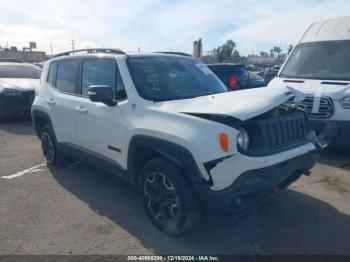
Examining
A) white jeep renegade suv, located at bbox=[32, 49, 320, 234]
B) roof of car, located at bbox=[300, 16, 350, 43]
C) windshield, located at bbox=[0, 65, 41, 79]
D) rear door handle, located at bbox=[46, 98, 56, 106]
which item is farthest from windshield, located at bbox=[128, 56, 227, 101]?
windshield, located at bbox=[0, 65, 41, 79]

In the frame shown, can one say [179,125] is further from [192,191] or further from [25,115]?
[25,115]

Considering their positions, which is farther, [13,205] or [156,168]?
[13,205]

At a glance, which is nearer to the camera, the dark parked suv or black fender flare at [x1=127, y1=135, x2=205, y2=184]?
black fender flare at [x1=127, y1=135, x2=205, y2=184]

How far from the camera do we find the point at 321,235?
338 centimetres

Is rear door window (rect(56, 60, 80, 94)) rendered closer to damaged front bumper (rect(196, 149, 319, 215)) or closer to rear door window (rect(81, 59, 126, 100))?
rear door window (rect(81, 59, 126, 100))

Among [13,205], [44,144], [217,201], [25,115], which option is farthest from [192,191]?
[25,115]

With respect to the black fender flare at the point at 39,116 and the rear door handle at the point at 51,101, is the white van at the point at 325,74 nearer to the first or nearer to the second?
the rear door handle at the point at 51,101

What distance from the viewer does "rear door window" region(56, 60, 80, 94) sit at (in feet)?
15.4

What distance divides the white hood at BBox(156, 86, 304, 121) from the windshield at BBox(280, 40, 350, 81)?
10.2 ft

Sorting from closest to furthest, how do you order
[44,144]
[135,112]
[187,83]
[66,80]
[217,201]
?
1. [217,201]
2. [135,112]
3. [187,83]
4. [66,80]
5. [44,144]

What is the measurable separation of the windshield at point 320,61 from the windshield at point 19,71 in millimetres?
8151

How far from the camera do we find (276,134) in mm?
3152

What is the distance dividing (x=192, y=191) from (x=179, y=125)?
630 millimetres

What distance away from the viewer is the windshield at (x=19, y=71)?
1055cm
